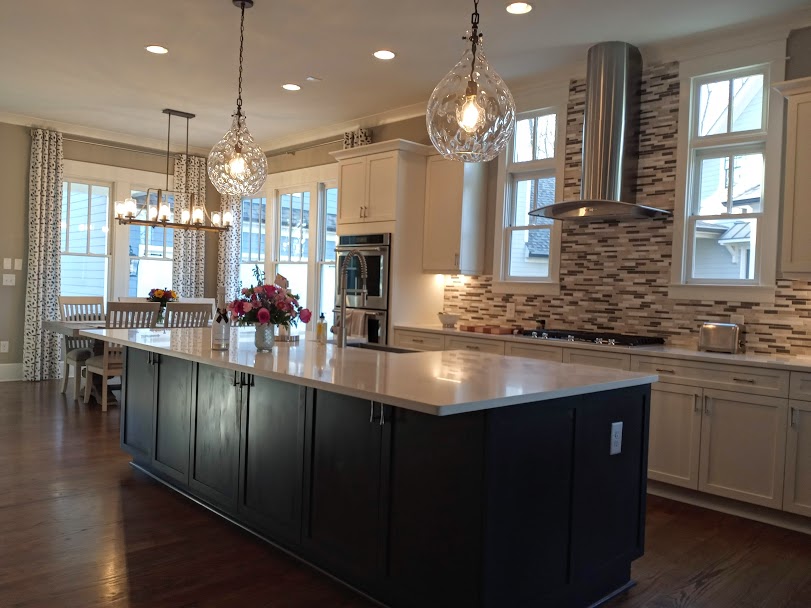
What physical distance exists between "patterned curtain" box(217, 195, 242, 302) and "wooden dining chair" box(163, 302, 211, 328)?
2.29 metres

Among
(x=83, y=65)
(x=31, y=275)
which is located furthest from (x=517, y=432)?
(x=31, y=275)

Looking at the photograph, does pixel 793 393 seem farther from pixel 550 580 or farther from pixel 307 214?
pixel 307 214

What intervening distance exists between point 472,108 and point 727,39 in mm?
2637

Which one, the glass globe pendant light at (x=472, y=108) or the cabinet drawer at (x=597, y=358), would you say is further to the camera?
the cabinet drawer at (x=597, y=358)

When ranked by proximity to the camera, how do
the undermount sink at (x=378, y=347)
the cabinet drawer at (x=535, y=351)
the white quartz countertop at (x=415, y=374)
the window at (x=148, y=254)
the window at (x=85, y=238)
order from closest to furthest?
the white quartz countertop at (x=415, y=374) → the undermount sink at (x=378, y=347) → the cabinet drawer at (x=535, y=351) → the window at (x=85, y=238) → the window at (x=148, y=254)

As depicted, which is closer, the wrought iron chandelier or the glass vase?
the glass vase

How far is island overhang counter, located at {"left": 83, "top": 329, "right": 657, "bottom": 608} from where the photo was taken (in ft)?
7.32

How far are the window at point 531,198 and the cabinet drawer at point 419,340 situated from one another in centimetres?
80

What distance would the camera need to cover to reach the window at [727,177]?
436 cm

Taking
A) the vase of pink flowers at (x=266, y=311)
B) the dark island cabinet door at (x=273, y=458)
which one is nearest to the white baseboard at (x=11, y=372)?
the vase of pink flowers at (x=266, y=311)

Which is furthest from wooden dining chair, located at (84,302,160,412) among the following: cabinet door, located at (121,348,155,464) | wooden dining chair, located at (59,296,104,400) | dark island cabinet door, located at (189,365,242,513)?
dark island cabinet door, located at (189,365,242,513)

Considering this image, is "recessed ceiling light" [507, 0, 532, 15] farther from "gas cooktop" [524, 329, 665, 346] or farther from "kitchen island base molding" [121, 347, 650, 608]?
"kitchen island base molding" [121, 347, 650, 608]

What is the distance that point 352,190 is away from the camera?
653cm

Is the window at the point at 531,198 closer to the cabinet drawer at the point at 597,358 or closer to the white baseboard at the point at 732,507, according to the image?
the cabinet drawer at the point at 597,358
